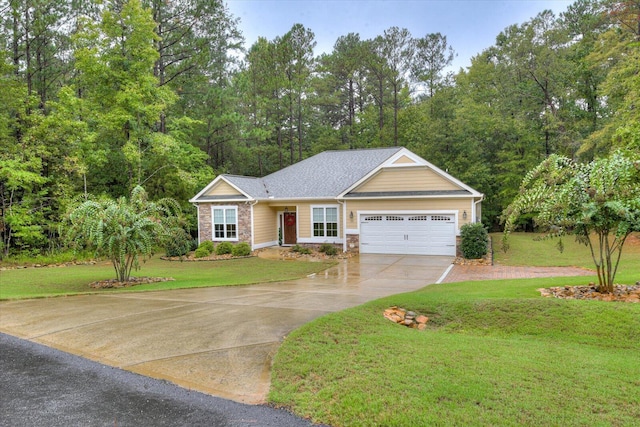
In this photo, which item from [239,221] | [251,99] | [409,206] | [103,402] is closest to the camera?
[103,402]

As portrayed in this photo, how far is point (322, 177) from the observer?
2222cm

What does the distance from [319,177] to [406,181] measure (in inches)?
226

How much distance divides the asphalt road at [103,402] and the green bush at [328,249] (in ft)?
44.5

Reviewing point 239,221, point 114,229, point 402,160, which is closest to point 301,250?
point 239,221

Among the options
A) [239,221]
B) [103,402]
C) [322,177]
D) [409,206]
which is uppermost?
[322,177]

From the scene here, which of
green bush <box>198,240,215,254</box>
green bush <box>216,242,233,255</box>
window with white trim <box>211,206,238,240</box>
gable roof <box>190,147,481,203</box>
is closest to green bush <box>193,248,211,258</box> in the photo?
green bush <box>198,240,215,254</box>

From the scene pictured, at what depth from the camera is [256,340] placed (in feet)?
18.5

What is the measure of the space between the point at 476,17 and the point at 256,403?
25437 mm

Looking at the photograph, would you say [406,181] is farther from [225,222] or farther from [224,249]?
[225,222]

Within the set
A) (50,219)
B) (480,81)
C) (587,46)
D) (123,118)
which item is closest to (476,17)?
(587,46)

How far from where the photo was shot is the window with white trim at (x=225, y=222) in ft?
66.9

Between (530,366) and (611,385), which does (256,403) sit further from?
(611,385)

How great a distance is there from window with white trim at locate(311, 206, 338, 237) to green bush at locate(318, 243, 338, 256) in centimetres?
128

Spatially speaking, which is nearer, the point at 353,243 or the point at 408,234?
Answer: the point at 408,234
